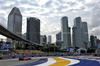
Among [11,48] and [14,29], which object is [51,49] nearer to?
[11,48]

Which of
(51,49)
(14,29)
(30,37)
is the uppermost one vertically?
(14,29)

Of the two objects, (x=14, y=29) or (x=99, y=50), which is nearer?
(x=99, y=50)

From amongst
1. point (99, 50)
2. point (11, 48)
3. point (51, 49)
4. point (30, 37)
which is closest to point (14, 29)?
point (30, 37)

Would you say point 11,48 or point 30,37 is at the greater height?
point 30,37

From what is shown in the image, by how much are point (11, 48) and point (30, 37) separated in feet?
409

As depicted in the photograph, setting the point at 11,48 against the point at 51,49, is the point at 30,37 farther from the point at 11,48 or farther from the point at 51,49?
the point at 11,48

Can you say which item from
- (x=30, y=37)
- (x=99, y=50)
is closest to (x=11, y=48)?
(x=99, y=50)

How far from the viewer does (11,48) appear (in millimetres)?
75375

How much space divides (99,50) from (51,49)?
228 ft

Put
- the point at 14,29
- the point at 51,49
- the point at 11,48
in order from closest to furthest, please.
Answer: the point at 11,48 → the point at 51,49 → the point at 14,29

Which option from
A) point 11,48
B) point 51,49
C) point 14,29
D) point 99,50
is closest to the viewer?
point 99,50

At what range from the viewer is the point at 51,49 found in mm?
124000

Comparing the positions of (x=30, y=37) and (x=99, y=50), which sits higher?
(x=30, y=37)

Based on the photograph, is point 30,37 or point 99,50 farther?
point 30,37
